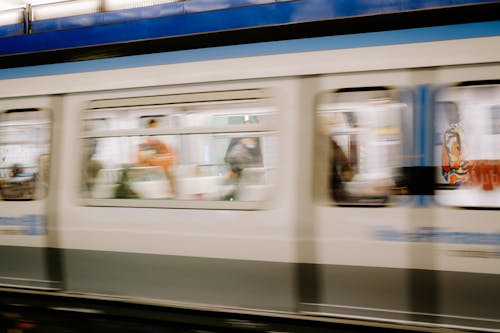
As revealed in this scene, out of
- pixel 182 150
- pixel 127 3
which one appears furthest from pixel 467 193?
pixel 127 3

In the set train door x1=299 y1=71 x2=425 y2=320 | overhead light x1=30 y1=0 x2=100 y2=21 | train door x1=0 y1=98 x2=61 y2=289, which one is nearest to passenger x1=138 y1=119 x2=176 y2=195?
train door x1=0 y1=98 x2=61 y2=289

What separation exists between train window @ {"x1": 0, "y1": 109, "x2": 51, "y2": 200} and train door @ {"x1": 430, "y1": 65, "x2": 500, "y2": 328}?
3.56 meters

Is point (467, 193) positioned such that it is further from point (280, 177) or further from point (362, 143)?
point (280, 177)

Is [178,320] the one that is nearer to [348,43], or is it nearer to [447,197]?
[447,197]

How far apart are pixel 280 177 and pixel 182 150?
3.02 feet

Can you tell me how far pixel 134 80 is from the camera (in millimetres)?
4180

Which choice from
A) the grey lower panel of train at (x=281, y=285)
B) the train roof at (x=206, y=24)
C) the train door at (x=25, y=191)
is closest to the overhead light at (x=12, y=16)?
the train roof at (x=206, y=24)

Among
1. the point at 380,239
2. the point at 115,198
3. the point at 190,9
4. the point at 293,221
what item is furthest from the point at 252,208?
the point at 190,9

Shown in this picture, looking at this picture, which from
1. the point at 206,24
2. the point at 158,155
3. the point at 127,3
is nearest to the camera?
the point at 206,24

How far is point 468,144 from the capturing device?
11.1 feet

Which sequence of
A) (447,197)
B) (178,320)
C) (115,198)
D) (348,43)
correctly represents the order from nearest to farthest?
(447,197) < (348,43) < (178,320) < (115,198)

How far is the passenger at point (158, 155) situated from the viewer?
160 inches

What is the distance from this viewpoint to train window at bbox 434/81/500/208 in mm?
3336

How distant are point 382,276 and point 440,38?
6.11ft
